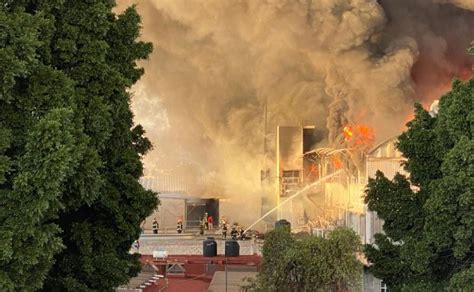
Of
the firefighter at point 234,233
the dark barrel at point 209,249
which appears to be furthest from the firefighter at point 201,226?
the dark barrel at point 209,249

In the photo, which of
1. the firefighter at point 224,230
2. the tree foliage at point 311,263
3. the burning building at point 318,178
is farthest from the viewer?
the firefighter at point 224,230

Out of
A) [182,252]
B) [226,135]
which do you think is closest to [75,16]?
[182,252]

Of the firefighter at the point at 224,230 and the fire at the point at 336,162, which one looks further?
the firefighter at the point at 224,230

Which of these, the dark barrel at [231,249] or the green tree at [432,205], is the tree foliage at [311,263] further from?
the dark barrel at [231,249]

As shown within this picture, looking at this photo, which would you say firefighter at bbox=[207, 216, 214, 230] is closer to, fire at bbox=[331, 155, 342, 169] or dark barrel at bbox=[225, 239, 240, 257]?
fire at bbox=[331, 155, 342, 169]

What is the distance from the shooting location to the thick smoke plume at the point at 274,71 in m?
30.2

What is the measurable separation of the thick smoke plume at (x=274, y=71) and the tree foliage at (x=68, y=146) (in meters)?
20.2

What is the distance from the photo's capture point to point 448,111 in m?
9.98

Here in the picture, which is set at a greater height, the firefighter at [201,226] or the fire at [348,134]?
the fire at [348,134]

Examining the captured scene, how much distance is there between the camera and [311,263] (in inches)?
443

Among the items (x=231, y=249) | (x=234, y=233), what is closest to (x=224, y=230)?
(x=234, y=233)

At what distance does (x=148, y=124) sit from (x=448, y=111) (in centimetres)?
2597

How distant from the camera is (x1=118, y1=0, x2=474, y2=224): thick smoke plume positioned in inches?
1191

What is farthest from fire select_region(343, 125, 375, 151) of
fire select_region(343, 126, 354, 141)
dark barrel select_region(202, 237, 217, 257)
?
dark barrel select_region(202, 237, 217, 257)
